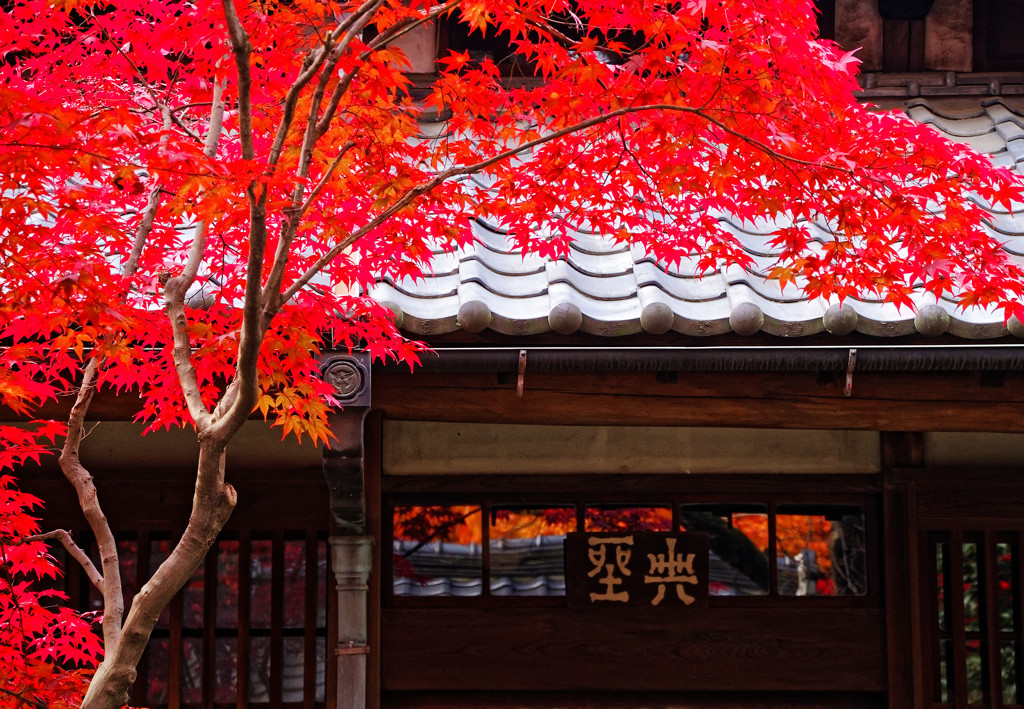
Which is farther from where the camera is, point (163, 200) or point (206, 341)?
point (163, 200)

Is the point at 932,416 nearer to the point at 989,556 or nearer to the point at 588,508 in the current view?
the point at 989,556

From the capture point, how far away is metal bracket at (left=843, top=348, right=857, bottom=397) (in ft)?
16.0

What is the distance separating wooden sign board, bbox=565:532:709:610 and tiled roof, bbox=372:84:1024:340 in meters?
1.68

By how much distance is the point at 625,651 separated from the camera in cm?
597

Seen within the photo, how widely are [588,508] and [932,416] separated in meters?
2.02

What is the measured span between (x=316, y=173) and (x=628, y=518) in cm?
308

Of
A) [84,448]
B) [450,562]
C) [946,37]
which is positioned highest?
[946,37]

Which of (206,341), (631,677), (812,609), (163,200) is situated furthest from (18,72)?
(812,609)

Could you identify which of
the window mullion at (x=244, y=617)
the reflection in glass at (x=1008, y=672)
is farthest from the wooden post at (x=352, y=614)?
the reflection in glass at (x=1008, y=672)

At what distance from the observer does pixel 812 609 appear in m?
6.09

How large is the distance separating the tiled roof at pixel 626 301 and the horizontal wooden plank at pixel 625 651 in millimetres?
1972

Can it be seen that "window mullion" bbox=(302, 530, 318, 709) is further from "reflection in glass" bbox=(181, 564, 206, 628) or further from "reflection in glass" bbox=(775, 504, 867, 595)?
"reflection in glass" bbox=(775, 504, 867, 595)

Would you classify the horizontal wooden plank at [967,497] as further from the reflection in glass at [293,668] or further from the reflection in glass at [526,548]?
the reflection in glass at [293,668]

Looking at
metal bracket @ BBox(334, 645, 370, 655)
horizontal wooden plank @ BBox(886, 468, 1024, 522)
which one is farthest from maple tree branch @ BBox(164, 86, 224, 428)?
horizontal wooden plank @ BBox(886, 468, 1024, 522)
